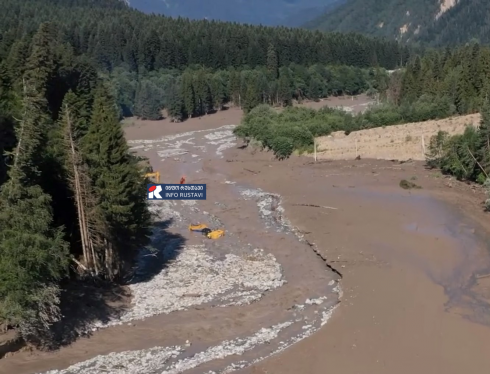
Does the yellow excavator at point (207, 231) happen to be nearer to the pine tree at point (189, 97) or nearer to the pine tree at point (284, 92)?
the pine tree at point (189, 97)

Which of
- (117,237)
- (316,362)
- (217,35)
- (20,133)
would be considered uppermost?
(217,35)

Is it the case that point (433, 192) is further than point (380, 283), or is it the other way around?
point (433, 192)

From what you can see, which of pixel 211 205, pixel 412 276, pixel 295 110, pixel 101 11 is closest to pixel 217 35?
pixel 101 11

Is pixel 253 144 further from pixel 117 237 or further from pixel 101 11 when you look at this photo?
pixel 101 11

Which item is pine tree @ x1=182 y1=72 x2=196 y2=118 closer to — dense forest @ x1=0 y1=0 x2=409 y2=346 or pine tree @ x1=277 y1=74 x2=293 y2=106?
dense forest @ x1=0 y1=0 x2=409 y2=346

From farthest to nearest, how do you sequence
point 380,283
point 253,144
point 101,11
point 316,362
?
point 101,11 < point 253,144 < point 380,283 < point 316,362

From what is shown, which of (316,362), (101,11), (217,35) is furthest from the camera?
(101,11)

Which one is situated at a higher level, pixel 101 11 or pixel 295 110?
pixel 101 11
